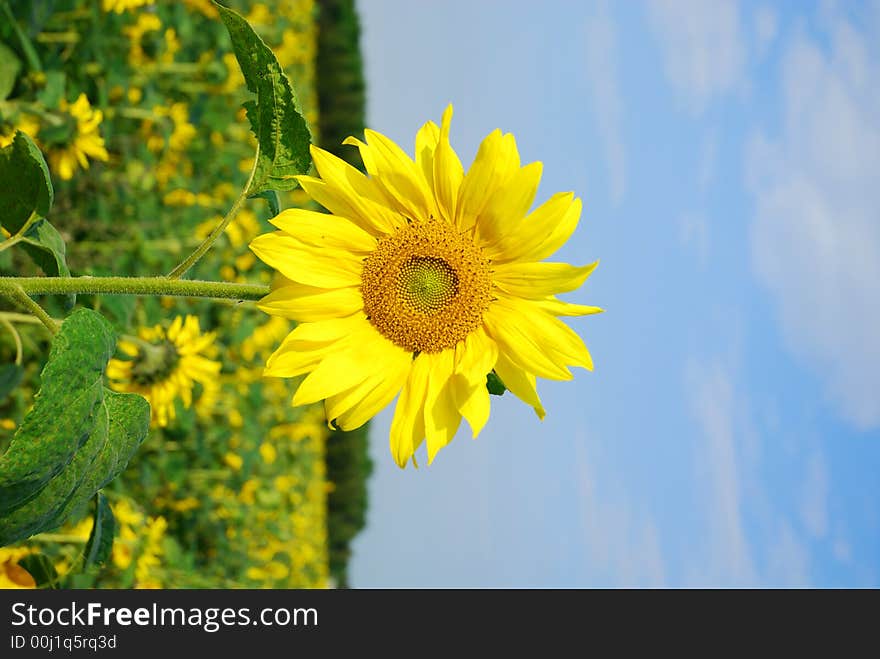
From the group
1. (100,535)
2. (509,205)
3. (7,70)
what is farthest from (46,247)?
(7,70)

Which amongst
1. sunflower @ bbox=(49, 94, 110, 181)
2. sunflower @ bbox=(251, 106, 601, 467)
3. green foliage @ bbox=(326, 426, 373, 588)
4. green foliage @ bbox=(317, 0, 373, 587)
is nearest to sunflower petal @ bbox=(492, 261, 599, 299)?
sunflower @ bbox=(251, 106, 601, 467)

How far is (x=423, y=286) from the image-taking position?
166 centimetres

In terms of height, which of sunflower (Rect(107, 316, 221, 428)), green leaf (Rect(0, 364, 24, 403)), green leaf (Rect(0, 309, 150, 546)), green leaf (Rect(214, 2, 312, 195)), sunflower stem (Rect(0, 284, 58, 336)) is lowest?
green leaf (Rect(0, 309, 150, 546))

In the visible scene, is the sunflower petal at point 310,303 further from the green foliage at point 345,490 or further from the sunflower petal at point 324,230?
the green foliage at point 345,490

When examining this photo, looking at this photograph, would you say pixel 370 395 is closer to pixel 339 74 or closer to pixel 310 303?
pixel 310 303

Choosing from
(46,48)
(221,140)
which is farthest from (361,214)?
(221,140)

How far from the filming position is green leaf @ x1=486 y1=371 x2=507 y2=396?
5.46 feet

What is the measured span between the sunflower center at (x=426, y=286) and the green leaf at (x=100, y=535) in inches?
29.7

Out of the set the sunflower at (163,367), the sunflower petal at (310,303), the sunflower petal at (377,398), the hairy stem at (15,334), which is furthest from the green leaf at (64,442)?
the sunflower at (163,367)

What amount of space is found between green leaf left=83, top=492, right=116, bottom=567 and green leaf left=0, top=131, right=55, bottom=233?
0.61 m

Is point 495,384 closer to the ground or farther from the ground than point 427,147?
closer to the ground

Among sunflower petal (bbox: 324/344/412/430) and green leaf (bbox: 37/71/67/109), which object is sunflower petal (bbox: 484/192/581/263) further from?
green leaf (bbox: 37/71/67/109)

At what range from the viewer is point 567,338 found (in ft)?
5.24

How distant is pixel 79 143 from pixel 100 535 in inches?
92.2
